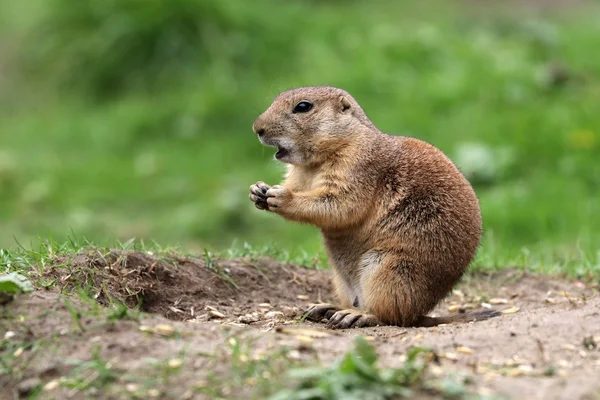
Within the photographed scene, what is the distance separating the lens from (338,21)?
1397 cm

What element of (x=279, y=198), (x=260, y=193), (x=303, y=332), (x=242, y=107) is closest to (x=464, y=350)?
(x=303, y=332)

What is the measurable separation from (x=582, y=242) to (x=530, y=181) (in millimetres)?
1703

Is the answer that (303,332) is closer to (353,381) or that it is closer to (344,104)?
(353,381)

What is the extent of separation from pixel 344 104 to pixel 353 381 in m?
2.47

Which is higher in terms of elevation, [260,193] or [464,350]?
[260,193]

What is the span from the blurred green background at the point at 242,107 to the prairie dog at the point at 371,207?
2.53 metres

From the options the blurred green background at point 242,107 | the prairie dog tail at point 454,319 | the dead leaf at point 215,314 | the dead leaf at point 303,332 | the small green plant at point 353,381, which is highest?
the blurred green background at point 242,107

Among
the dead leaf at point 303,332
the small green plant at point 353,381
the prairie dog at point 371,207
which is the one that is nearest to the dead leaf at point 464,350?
the small green plant at point 353,381

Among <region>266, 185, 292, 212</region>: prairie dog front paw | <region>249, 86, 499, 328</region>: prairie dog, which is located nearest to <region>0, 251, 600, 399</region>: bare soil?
<region>249, 86, 499, 328</region>: prairie dog

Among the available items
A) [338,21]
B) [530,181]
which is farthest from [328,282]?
[338,21]

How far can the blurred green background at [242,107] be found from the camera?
10000 millimetres

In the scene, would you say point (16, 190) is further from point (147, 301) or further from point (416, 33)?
point (147, 301)

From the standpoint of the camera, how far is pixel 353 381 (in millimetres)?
3529

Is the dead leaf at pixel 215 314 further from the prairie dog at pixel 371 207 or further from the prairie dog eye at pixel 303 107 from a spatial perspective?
the prairie dog eye at pixel 303 107
